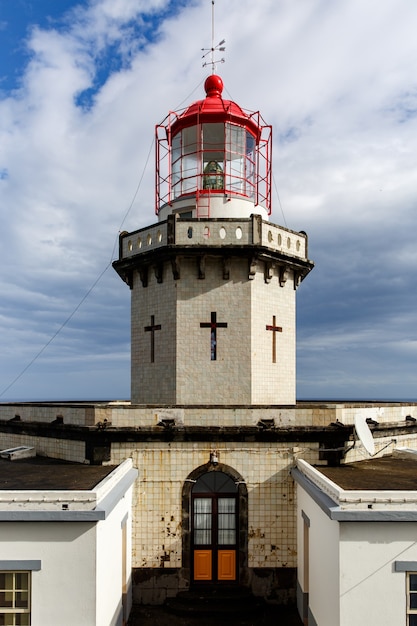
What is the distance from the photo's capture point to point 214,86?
689 inches

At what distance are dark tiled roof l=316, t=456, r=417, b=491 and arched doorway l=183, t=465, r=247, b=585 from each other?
8.17 feet

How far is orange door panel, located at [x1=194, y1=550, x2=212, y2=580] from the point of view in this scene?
12.9 m

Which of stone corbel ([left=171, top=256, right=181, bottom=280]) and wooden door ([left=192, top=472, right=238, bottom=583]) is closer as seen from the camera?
wooden door ([left=192, top=472, right=238, bottom=583])

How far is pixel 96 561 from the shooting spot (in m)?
9.06

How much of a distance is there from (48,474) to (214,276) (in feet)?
24.2

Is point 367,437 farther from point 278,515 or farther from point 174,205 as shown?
point 174,205

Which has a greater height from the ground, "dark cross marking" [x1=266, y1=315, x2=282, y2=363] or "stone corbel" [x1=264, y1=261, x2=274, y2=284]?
"stone corbel" [x1=264, y1=261, x2=274, y2=284]

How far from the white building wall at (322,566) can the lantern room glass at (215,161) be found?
10.1 meters

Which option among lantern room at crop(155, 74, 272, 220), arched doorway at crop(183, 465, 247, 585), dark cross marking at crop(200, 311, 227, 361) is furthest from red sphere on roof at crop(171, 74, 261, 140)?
arched doorway at crop(183, 465, 247, 585)

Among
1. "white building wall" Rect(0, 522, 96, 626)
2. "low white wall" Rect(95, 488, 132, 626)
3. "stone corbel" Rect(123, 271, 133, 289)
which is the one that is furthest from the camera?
"stone corbel" Rect(123, 271, 133, 289)

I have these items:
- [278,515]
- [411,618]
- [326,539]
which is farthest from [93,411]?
[411,618]

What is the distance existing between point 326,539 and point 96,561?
4.48 meters

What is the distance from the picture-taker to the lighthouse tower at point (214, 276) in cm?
1525

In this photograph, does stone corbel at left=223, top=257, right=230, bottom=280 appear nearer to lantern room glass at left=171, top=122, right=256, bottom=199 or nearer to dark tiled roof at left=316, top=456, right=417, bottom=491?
lantern room glass at left=171, top=122, right=256, bottom=199
